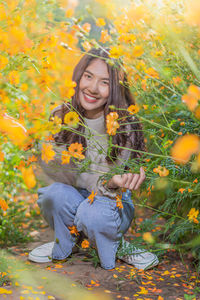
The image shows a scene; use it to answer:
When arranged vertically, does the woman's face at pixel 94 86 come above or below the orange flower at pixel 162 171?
above

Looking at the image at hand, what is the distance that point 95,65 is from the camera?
6.39 ft

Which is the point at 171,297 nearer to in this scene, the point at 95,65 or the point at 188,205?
the point at 188,205

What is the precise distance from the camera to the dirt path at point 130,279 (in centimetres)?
167

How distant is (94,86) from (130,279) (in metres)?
1.06

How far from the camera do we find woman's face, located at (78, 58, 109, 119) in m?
1.92

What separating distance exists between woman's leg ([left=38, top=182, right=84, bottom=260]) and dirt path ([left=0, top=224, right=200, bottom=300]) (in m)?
0.08

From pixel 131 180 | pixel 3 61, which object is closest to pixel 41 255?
pixel 131 180

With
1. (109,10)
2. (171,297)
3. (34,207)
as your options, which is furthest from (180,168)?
(34,207)

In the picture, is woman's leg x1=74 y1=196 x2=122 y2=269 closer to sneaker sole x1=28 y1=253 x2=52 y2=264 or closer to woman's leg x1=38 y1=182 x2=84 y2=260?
woman's leg x1=38 y1=182 x2=84 y2=260

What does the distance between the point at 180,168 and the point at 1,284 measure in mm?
992

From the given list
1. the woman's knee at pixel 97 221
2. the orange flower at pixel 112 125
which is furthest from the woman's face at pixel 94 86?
the woman's knee at pixel 97 221

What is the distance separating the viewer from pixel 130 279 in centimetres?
184

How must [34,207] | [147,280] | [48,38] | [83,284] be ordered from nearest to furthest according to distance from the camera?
[48,38] < [83,284] < [147,280] < [34,207]

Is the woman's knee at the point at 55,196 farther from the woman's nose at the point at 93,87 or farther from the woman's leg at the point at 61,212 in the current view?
the woman's nose at the point at 93,87
